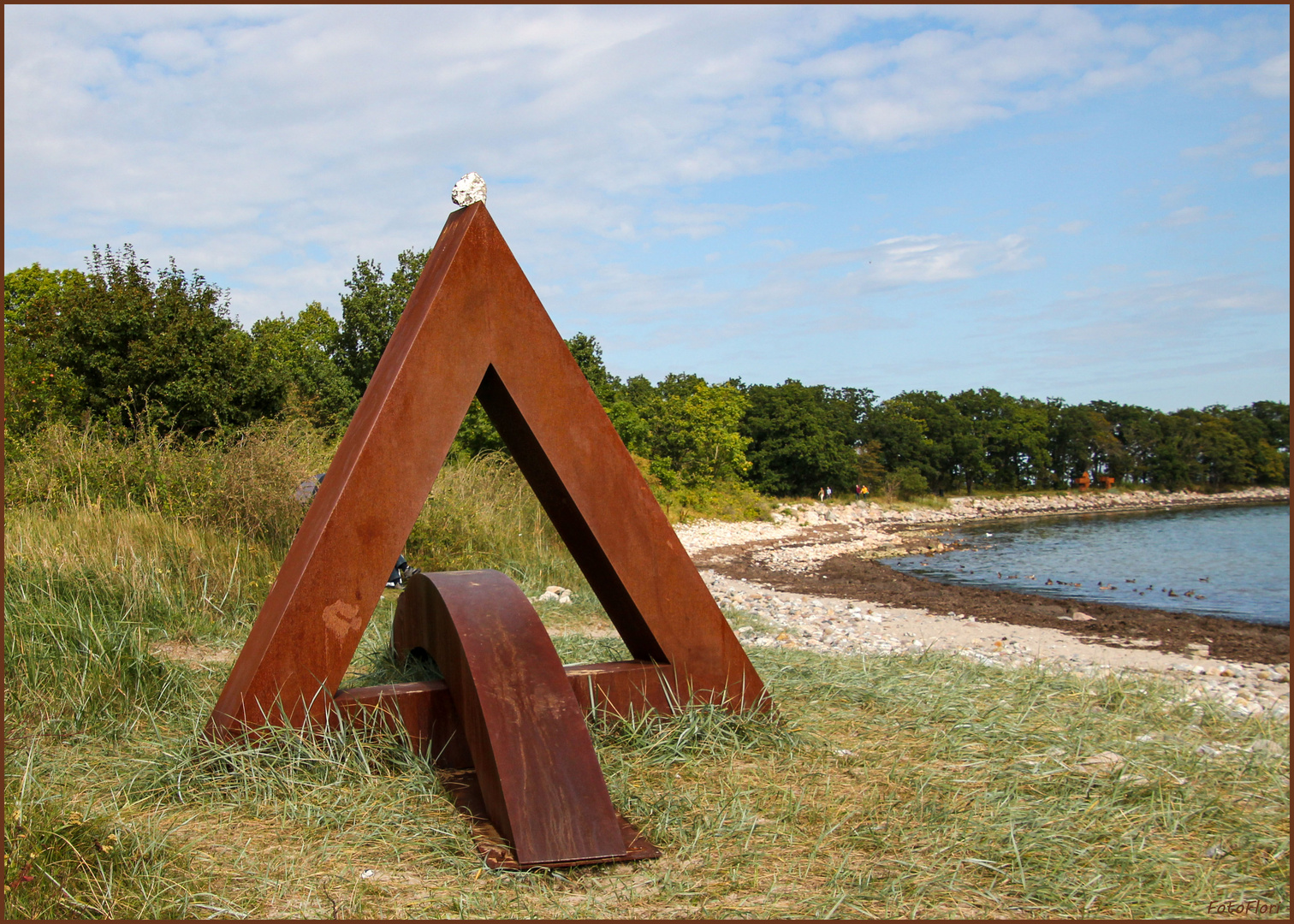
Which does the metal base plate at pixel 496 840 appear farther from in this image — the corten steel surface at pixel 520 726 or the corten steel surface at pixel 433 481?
the corten steel surface at pixel 433 481

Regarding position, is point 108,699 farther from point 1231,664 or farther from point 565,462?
point 1231,664

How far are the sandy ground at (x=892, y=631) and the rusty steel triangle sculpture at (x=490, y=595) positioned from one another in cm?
295

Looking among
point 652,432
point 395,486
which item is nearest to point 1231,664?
point 395,486

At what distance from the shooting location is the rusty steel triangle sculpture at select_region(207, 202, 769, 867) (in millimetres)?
3078

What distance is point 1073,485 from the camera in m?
51.9

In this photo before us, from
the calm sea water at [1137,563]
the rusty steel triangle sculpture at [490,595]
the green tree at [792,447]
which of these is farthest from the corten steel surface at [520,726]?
the green tree at [792,447]

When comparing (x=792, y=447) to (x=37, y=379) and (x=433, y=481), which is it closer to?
(x=37, y=379)

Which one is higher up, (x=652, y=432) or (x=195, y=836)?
(x=652, y=432)

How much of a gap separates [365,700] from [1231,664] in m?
9.85

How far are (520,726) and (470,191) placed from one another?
229cm

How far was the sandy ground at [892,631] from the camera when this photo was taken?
7.95 m

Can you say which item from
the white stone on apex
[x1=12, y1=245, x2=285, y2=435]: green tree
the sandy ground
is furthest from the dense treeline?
the white stone on apex

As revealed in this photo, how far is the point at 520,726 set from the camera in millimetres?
3104

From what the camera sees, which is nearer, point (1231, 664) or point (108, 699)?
point (108, 699)
